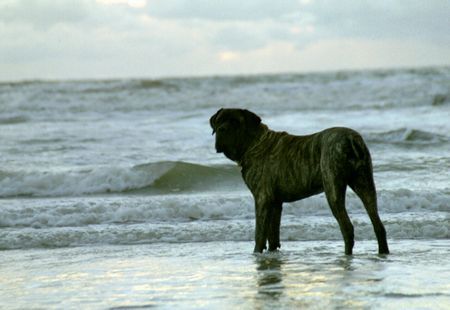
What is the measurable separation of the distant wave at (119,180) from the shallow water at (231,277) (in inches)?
179

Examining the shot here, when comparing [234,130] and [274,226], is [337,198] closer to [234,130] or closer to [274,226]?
[274,226]

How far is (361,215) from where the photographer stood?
11.4 meters

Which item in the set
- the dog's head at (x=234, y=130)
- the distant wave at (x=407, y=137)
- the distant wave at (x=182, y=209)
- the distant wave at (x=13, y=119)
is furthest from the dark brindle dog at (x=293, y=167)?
the distant wave at (x=13, y=119)

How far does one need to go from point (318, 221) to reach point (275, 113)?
18.6 m

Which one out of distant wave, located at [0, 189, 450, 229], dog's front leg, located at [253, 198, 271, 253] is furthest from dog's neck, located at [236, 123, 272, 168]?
distant wave, located at [0, 189, 450, 229]

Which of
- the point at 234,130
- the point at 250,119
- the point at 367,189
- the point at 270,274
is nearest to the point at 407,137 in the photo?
the point at 250,119

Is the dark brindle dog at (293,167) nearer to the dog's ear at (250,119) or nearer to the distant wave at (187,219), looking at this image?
the dog's ear at (250,119)

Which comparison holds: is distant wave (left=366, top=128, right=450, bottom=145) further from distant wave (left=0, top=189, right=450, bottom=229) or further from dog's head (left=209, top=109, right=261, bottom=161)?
dog's head (left=209, top=109, right=261, bottom=161)

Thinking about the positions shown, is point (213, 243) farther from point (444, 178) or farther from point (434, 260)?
point (444, 178)

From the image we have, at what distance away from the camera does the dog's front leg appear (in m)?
8.39

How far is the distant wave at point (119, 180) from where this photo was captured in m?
14.3

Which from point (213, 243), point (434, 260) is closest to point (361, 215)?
point (213, 243)

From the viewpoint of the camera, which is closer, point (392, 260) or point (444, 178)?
point (392, 260)

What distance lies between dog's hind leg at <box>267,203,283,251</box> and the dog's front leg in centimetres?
6
